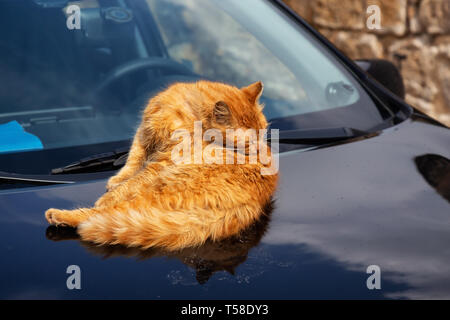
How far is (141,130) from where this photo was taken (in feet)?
4.77

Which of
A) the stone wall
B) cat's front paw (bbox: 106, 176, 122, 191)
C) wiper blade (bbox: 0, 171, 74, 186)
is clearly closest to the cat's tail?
cat's front paw (bbox: 106, 176, 122, 191)

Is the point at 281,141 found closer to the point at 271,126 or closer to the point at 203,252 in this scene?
the point at 271,126

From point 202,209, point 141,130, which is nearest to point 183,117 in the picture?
point 141,130

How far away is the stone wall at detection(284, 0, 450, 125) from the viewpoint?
16.1ft

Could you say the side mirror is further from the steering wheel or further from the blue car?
the steering wheel

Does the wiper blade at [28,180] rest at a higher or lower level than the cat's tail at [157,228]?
higher

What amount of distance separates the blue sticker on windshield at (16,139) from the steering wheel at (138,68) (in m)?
0.29

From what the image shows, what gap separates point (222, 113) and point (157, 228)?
0.99 feet

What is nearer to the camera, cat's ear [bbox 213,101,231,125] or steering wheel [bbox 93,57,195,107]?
cat's ear [bbox 213,101,231,125]

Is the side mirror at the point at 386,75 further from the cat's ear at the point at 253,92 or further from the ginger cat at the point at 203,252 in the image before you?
the ginger cat at the point at 203,252

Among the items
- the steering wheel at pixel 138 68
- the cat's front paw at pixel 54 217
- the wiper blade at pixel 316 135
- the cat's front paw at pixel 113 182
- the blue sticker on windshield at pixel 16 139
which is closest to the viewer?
the cat's front paw at pixel 54 217

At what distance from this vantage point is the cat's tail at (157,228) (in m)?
1.17

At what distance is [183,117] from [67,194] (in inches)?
14.2

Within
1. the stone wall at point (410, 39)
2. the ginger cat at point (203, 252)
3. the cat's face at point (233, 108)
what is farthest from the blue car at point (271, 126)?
the stone wall at point (410, 39)
